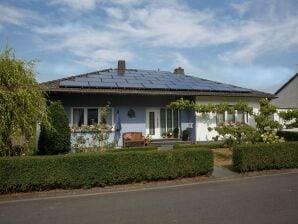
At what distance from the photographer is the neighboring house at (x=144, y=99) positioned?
71.3 ft

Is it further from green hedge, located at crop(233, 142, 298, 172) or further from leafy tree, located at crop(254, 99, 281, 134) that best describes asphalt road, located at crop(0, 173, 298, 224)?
leafy tree, located at crop(254, 99, 281, 134)

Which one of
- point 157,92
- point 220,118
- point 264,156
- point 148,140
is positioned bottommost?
point 264,156

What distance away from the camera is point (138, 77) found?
1023 inches

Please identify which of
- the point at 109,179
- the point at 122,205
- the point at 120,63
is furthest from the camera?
the point at 120,63

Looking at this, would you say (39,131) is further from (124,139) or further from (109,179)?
(109,179)

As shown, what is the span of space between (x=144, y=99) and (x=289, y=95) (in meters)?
24.9

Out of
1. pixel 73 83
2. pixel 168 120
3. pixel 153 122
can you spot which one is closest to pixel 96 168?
pixel 73 83

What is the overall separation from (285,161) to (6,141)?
11247mm

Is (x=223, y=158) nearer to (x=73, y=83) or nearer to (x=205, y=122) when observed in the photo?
(x=205, y=122)

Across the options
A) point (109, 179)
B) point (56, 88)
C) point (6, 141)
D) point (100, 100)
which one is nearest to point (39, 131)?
point (56, 88)

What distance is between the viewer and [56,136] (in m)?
17.5

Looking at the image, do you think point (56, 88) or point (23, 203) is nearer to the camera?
point (23, 203)

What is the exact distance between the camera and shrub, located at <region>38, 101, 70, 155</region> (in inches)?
687

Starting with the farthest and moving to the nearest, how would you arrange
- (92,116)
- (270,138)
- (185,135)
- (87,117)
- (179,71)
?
1. (179,71)
2. (185,135)
3. (92,116)
4. (87,117)
5. (270,138)
